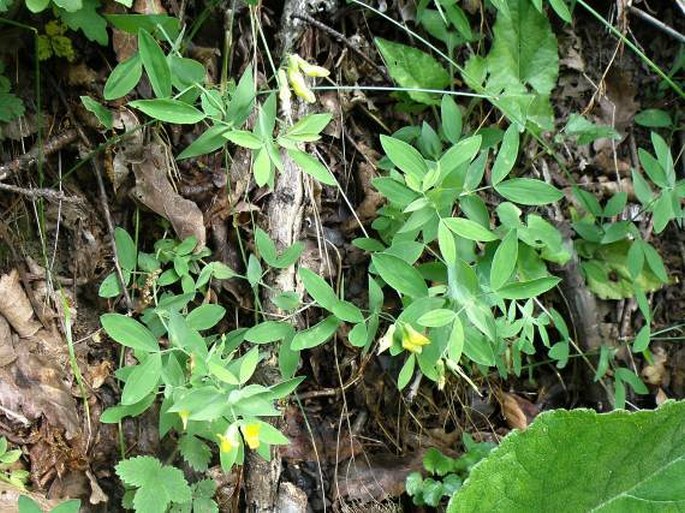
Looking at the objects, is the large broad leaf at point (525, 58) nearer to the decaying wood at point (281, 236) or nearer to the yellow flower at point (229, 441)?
the decaying wood at point (281, 236)

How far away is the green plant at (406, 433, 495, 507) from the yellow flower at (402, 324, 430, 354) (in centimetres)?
75

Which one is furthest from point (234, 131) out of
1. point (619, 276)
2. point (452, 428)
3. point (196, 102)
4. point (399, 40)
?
point (619, 276)

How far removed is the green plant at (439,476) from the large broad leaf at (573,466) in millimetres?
1001

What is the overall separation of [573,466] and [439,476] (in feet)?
3.71

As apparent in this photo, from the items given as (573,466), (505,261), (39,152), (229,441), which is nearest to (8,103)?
(39,152)

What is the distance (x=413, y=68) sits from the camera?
2459mm

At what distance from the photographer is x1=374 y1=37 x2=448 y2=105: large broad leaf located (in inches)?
95.3

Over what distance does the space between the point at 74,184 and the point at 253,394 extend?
0.95m

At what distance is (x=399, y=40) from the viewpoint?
2535 mm

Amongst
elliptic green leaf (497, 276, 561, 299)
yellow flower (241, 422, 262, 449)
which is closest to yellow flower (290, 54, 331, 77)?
elliptic green leaf (497, 276, 561, 299)

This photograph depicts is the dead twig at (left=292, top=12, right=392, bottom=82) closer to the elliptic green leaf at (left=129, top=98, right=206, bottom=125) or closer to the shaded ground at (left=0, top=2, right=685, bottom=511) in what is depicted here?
the shaded ground at (left=0, top=2, right=685, bottom=511)

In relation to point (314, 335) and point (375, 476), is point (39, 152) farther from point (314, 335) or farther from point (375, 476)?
point (375, 476)

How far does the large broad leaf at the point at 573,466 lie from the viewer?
4.18 feet

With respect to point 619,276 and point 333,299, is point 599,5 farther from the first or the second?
point 333,299
